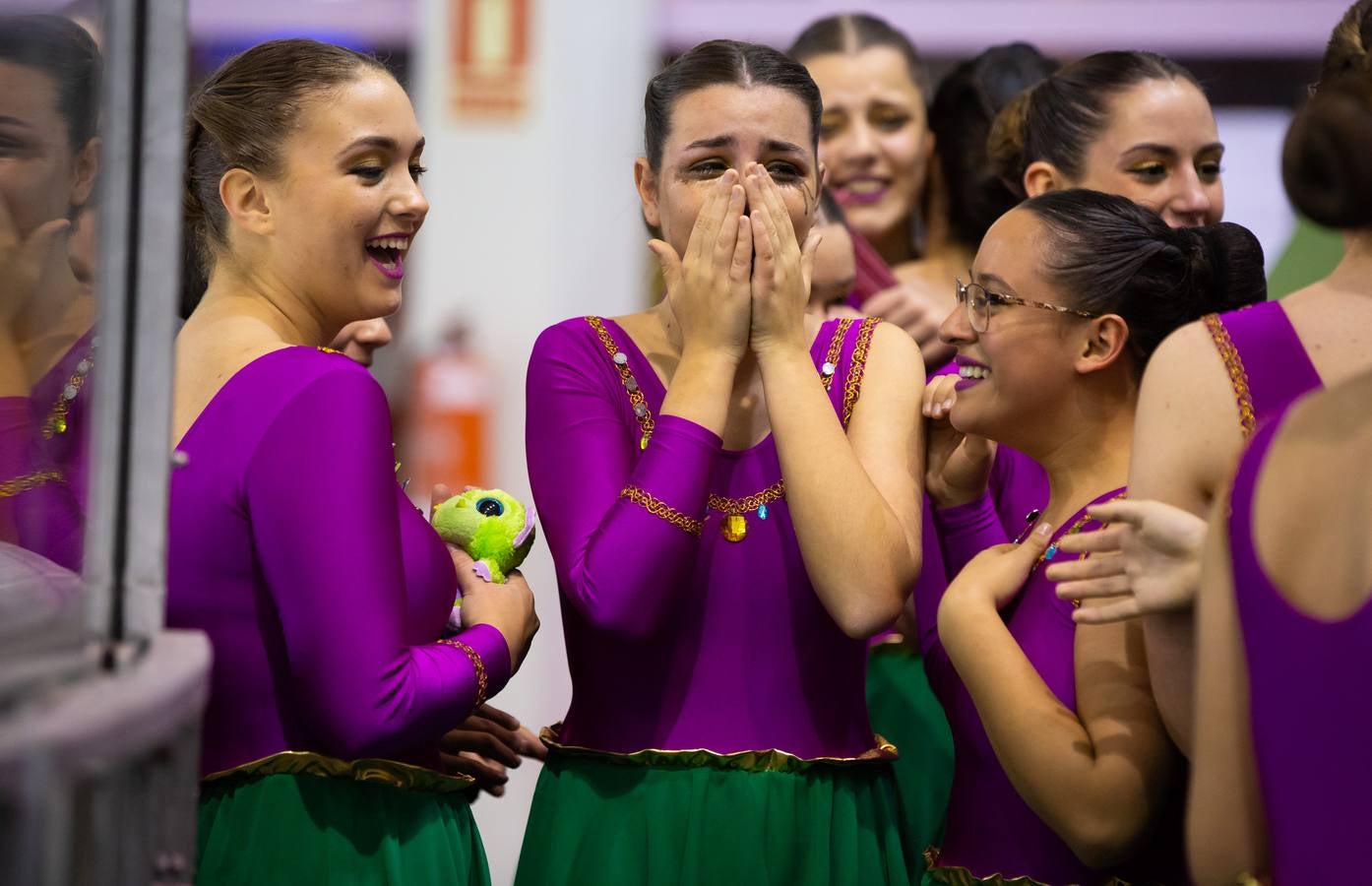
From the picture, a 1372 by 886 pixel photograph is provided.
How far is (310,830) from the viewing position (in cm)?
182

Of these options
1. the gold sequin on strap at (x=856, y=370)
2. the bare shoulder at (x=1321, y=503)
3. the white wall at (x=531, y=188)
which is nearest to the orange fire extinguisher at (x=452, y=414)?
the white wall at (x=531, y=188)

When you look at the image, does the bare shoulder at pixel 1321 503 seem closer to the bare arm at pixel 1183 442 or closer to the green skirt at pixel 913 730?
the bare arm at pixel 1183 442

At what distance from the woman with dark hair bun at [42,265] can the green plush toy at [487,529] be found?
2.30ft

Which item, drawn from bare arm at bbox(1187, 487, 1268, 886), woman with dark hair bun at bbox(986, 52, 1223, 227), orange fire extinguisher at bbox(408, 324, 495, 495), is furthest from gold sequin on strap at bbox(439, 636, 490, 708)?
orange fire extinguisher at bbox(408, 324, 495, 495)

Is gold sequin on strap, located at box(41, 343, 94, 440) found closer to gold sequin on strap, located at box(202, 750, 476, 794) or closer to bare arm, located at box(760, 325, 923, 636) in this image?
gold sequin on strap, located at box(202, 750, 476, 794)

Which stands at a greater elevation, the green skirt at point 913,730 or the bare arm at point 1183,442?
the bare arm at point 1183,442

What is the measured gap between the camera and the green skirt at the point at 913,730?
8.42ft

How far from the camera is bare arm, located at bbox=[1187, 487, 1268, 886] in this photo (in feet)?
4.39

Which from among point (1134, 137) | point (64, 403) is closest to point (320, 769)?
point (64, 403)

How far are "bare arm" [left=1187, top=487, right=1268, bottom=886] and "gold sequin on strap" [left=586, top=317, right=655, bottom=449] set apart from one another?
833mm

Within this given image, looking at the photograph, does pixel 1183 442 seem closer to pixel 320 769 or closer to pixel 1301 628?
pixel 1301 628

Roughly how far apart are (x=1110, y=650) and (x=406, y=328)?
5819 millimetres

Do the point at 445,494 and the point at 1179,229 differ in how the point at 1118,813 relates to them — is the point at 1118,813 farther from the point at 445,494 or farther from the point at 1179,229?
the point at 445,494

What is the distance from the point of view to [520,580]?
2.09 meters
